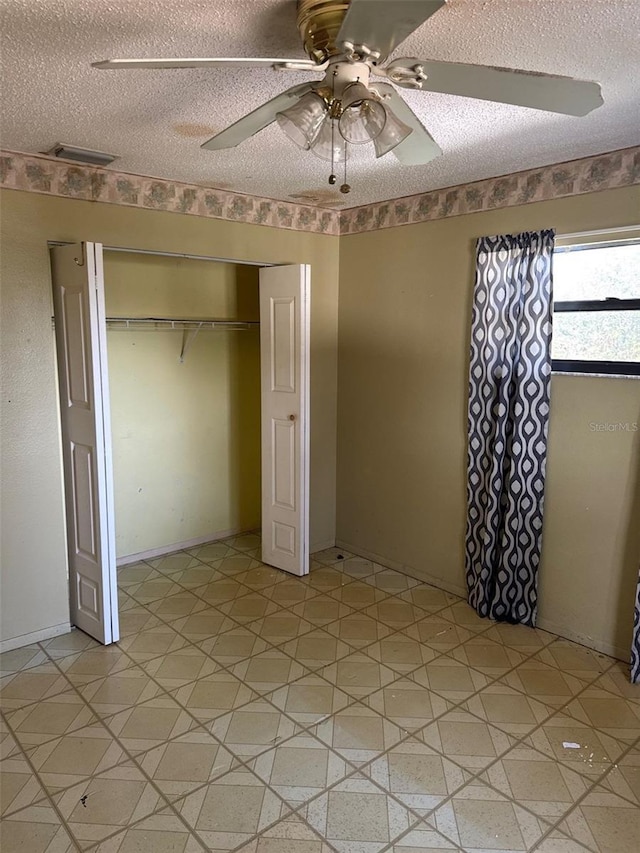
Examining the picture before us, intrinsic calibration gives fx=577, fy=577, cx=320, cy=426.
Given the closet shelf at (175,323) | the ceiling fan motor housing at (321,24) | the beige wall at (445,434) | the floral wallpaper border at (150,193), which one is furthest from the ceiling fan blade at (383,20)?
the closet shelf at (175,323)

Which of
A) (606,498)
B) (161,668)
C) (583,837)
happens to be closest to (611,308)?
(606,498)

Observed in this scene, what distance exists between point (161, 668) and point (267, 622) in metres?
0.65

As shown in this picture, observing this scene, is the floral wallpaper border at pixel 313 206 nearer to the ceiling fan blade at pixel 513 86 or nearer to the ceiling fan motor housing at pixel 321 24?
the ceiling fan blade at pixel 513 86

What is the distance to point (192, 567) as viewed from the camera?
394 cm

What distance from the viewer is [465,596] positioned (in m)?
3.48

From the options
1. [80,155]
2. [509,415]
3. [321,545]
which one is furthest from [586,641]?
[80,155]

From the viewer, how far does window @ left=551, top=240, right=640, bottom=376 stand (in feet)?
8.89

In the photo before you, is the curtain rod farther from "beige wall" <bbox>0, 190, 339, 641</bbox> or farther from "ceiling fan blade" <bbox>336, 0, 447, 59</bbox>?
"beige wall" <bbox>0, 190, 339, 641</bbox>

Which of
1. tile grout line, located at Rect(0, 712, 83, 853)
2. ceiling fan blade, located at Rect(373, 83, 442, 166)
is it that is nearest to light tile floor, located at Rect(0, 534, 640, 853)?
tile grout line, located at Rect(0, 712, 83, 853)

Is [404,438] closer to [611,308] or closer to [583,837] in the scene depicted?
[611,308]

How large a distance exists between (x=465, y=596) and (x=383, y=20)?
3.07 meters

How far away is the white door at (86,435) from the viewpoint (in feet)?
8.73

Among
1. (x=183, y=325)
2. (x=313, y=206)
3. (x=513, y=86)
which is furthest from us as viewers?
(x=183, y=325)

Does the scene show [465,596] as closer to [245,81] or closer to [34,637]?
[34,637]
